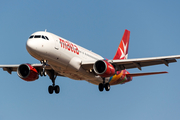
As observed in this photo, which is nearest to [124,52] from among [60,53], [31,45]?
[60,53]

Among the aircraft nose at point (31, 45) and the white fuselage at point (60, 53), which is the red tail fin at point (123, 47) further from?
the aircraft nose at point (31, 45)

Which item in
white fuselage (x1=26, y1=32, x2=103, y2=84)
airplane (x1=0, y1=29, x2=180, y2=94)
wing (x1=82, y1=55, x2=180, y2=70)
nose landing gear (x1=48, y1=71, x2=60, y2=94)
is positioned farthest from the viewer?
nose landing gear (x1=48, y1=71, x2=60, y2=94)

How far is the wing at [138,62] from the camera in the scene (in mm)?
31406

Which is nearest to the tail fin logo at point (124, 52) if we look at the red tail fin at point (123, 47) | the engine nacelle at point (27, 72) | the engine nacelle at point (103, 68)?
the red tail fin at point (123, 47)

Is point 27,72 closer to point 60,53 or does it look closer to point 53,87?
point 53,87

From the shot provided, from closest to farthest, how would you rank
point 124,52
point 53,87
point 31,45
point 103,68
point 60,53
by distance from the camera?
point 31,45
point 60,53
point 103,68
point 53,87
point 124,52

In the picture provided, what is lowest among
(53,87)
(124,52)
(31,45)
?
(53,87)

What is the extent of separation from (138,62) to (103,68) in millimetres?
3588

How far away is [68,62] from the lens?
1225 inches

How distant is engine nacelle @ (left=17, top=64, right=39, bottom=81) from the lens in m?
34.2

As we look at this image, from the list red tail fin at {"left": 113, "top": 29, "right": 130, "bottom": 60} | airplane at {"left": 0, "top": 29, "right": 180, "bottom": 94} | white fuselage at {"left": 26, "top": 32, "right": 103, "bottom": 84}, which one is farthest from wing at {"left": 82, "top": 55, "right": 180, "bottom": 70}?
red tail fin at {"left": 113, "top": 29, "right": 130, "bottom": 60}

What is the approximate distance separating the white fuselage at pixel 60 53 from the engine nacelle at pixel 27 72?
369 cm

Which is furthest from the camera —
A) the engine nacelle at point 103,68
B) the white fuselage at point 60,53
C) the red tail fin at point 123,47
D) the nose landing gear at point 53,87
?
the red tail fin at point 123,47

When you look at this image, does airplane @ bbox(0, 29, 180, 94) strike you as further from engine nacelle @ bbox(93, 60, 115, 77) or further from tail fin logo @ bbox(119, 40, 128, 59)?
tail fin logo @ bbox(119, 40, 128, 59)
